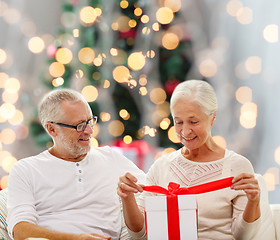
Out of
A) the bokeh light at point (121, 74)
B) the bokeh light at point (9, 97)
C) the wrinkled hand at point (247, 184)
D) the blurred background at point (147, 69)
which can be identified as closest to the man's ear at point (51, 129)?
the wrinkled hand at point (247, 184)

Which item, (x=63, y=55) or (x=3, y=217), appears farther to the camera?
(x=63, y=55)

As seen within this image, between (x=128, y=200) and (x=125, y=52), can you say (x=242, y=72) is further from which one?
(x=128, y=200)

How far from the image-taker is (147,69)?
3822 mm

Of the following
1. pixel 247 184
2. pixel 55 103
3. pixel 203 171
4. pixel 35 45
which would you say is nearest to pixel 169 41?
pixel 35 45

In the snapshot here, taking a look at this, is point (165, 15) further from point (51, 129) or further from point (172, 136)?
point (51, 129)

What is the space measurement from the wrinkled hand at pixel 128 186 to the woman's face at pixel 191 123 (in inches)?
12.7

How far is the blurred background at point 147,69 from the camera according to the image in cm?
366

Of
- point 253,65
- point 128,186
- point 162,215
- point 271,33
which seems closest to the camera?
point 162,215

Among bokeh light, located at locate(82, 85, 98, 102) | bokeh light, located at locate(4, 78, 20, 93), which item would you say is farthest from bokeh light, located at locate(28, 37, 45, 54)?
bokeh light, located at locate(82, 85, 98, 102)

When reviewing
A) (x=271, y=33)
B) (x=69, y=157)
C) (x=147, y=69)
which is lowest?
(x=69, y=157)

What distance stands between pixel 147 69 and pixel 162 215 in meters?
2.35

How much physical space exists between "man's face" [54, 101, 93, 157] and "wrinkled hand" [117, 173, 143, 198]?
1.60 feet

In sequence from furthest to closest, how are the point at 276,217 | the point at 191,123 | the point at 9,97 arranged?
1. the point at 9,97
2. the point at 276,217
3. the point at 191,123

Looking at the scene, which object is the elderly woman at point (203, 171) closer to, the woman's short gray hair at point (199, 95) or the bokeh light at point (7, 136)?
the woman's short gray hair at point (199, 95)
